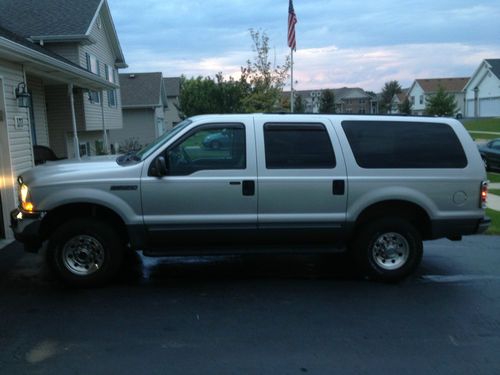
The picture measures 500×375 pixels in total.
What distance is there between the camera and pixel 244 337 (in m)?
4.43

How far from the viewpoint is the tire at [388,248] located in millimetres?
5973

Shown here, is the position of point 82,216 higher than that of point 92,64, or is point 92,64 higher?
point 92,64

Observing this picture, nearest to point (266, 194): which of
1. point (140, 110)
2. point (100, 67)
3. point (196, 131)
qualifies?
point (196, 131)

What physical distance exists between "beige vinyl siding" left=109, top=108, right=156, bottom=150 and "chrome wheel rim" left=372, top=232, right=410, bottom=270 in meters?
32.5

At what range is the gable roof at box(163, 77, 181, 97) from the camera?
5512cm

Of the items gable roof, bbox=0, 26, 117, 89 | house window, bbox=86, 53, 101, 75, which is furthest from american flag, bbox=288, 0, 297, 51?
Answer: gable roof, bbox=0, 26, 117, 89

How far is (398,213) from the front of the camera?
20.1 ft

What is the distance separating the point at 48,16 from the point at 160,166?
52.9 feet

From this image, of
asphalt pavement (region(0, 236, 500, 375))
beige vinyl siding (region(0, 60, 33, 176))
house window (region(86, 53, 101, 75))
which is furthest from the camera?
house window (region(86, 53, 101, 75))

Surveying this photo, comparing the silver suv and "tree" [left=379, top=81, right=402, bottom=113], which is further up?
"tree" [left=379, top=81, right=402, bottom=113]

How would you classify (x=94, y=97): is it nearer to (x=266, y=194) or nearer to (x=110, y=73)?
(x=110, y=73)

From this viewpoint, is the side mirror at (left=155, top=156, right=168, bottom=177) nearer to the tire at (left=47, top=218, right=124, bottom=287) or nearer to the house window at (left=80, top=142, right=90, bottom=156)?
the tire at (left=47, top=218, right=124, bottom=287)

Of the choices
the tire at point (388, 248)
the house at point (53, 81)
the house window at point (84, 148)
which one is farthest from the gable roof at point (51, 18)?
the tire at point (388, 248)

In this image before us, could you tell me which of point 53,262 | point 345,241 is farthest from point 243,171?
point 53,262
